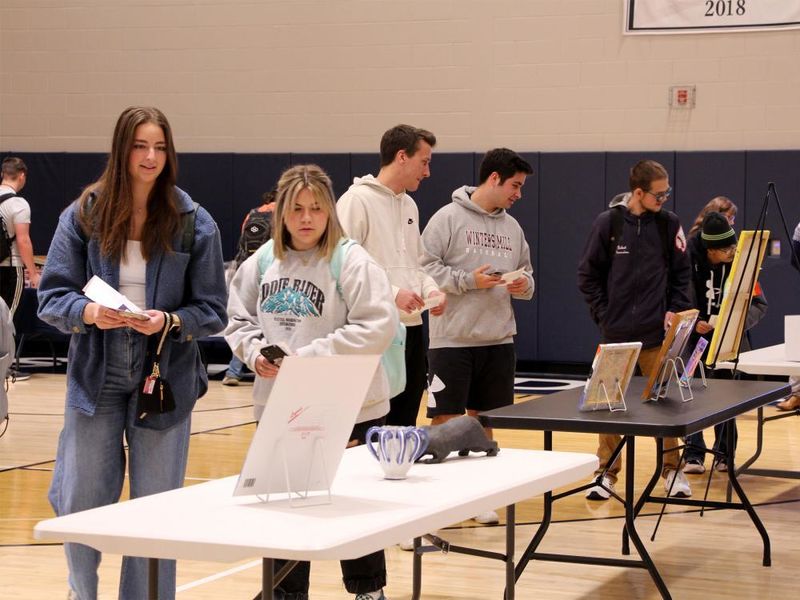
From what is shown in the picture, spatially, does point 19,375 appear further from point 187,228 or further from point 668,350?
point 187,228

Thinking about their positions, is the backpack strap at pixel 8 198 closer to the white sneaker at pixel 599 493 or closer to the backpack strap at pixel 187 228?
the white sneaker at pixel 599 493


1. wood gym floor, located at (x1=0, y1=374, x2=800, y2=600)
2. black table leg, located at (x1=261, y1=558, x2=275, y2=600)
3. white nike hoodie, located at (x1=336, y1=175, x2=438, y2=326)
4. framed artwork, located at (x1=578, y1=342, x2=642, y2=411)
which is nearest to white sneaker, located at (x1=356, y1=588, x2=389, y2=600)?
wood gym floor, located at (x1=0, y1=374, x2=800, y2=600)

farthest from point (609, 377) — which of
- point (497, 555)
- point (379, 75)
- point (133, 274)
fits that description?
point (379, 75)

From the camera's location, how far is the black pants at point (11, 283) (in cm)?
957

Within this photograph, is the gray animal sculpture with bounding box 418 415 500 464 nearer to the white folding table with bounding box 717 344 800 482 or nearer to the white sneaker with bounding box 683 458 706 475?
the white folding table with bounding box 717 344 800 482

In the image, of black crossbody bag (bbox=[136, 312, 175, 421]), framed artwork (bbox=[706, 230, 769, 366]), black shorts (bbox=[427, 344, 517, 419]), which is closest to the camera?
black crossbody bag (bbox=[136, 312, 175, 421])

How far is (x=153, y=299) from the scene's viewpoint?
3305mm

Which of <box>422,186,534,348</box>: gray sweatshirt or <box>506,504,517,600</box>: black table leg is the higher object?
<box>422,186,534,348</box>: gray sweatshirt

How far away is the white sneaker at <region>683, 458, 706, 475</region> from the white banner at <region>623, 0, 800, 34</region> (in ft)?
15.6

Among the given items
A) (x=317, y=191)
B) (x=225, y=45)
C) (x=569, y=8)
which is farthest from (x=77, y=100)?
(x=317, y=191)

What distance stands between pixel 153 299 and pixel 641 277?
3070 millimetres

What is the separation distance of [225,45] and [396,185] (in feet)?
22.2

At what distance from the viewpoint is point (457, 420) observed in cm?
321

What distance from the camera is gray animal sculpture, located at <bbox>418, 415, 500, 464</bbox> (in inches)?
122
